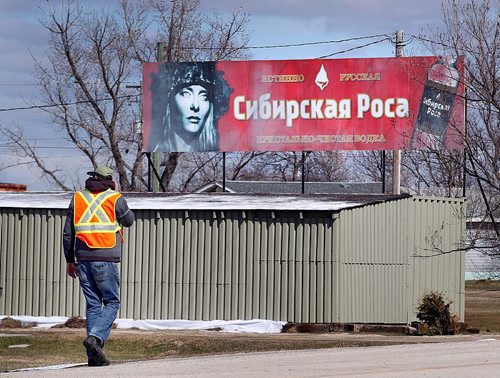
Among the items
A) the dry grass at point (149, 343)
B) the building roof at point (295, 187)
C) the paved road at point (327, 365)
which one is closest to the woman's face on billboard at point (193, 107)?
the dry grass at point (149, 343)

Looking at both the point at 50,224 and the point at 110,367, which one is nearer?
the point at 110,367

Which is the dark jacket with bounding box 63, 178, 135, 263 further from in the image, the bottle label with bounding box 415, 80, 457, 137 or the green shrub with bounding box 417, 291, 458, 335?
the bottle label with bounding box 415, 80, 457, 137

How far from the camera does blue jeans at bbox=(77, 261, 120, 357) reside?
11.0 meters

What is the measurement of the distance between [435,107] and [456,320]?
6.75m

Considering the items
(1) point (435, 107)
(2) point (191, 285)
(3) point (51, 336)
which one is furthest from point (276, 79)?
(3) point (51, 336)

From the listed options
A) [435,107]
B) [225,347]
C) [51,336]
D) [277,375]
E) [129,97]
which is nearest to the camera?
[277,375]

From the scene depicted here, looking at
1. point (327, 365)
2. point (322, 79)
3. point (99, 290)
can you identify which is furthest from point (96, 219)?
point (322, 79)

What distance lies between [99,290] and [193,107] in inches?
833

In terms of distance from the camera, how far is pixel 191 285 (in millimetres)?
25188

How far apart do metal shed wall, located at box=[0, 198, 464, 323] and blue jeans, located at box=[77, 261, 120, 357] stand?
13.6m

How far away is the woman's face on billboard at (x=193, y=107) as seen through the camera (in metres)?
31.9

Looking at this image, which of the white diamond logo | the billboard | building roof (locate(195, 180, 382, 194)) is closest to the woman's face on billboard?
the billboard

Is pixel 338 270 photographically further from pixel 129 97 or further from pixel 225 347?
pixel 129 97

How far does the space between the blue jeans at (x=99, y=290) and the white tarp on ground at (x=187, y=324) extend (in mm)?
13119
